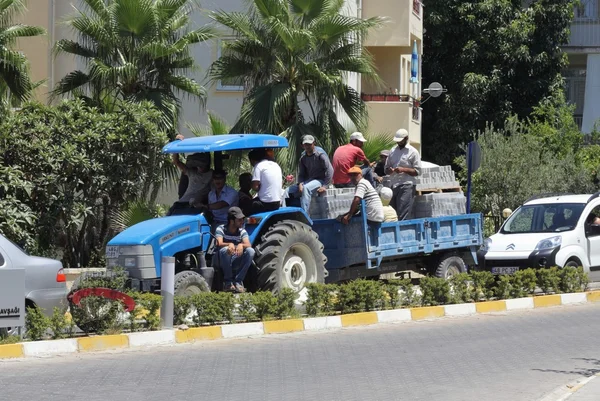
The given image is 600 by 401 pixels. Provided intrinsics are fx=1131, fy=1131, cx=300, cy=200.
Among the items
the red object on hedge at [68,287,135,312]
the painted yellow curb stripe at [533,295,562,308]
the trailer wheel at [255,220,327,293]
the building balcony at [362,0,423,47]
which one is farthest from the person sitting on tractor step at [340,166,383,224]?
the building balcony at [362,0,423,47]

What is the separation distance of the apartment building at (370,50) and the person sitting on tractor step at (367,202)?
10235mm

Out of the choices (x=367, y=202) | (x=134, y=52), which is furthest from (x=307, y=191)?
(x=134, y=52)

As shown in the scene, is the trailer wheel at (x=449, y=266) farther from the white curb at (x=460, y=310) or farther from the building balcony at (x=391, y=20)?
the building balcony at (x=391, y=20)

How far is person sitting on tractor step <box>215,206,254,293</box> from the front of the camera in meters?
15.3

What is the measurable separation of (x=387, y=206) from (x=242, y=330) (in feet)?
15.9

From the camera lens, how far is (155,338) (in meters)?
12.9

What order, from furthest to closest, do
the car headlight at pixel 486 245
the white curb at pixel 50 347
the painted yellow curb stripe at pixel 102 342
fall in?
the car headlight at pixel 486 245, the painted yellow curb stripe at pixel 102 342, the white curb at pixel 50 347

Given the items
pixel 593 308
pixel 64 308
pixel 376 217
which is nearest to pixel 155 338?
pixel 64 308

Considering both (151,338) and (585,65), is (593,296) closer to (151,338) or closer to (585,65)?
(151,338)

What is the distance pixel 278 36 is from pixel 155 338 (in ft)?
42.3

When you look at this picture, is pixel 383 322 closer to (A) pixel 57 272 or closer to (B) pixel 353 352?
(B) pixel 353 352

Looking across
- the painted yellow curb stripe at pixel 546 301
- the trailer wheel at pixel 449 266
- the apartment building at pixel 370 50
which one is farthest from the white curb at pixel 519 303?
the apartment building at pixel 370 50

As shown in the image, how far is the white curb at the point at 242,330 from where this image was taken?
44.7ft

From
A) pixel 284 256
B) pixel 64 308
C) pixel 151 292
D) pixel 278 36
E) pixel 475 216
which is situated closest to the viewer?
pixel 64 308
